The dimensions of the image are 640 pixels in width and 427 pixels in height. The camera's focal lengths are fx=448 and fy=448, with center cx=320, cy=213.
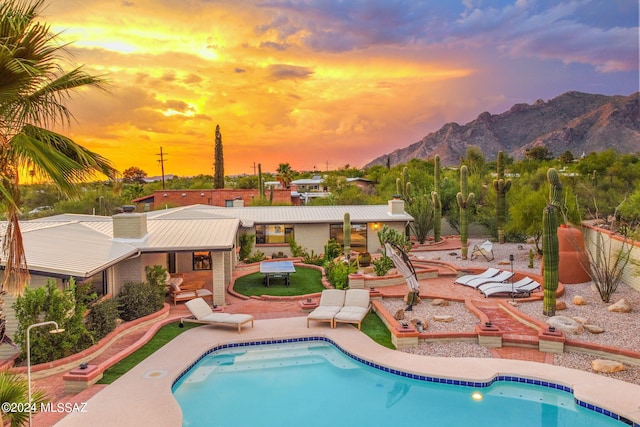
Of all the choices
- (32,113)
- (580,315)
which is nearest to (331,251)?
(580,315)

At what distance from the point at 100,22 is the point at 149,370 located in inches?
484

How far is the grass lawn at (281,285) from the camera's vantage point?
1678cm

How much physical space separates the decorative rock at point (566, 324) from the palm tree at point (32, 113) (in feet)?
35.5

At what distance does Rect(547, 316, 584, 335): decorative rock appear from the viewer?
1113cm

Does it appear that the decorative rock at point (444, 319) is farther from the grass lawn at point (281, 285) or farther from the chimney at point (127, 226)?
the chimney at point (127, 226)

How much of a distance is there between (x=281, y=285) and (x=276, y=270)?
2.94 feet

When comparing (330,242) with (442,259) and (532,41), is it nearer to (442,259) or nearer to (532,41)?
(442,259)

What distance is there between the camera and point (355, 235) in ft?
85.1

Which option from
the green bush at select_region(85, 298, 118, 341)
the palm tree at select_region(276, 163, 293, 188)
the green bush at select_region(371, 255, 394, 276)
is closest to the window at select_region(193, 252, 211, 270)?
the green bush at select_region(371, 255, 394, 276)

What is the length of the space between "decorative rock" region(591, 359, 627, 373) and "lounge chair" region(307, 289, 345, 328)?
6.35 metres

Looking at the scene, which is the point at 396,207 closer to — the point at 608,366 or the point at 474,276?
the point at 474,276

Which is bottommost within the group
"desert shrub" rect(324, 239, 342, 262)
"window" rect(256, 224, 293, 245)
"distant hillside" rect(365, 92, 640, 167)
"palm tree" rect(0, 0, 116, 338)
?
"desert shrub" rect(324, 239, 342, 262)

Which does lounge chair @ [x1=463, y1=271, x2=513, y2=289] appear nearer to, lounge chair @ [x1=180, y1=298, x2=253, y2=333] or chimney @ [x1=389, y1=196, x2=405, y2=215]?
lounge chair @ [x1=180, y1=298, x2=253, y2=333]

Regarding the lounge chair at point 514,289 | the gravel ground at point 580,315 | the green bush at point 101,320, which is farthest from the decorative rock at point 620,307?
the green bush at point 101,320
